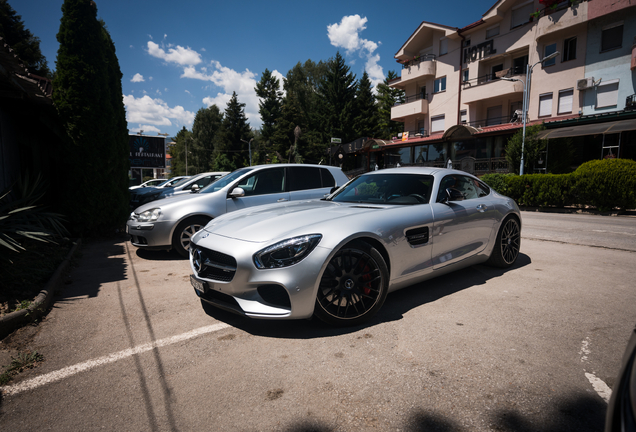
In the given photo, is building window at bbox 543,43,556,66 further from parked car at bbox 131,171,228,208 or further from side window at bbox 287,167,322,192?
side window at bbox 287,167,322,192

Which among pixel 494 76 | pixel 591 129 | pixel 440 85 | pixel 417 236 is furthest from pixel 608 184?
pixel 440 85

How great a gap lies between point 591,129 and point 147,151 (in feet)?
112

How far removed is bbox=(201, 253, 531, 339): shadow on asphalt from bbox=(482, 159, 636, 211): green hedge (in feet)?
40.2

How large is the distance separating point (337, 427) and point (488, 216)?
12.0ft

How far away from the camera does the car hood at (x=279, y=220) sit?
10.5ft

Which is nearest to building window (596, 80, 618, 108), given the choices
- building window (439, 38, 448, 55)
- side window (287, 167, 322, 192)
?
building window (439, 38, 448, 55)

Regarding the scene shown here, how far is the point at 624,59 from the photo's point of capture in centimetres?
2069

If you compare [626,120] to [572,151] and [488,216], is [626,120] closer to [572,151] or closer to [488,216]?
[572,151]

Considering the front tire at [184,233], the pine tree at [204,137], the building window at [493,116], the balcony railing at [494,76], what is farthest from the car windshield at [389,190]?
the pine tree at [204,137]

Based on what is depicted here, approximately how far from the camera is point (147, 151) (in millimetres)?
34031

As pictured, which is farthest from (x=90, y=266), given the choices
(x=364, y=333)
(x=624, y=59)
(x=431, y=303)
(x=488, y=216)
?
(x=624, y=59)

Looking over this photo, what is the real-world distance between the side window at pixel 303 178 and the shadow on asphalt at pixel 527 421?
211 inches

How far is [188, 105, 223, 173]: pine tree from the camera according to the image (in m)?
64.8

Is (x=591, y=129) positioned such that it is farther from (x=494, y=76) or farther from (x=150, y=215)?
(x=150, y=215)
